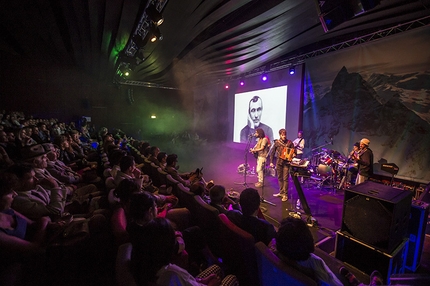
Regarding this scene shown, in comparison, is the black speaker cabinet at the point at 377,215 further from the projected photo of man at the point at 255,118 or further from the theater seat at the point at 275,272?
the projected photo of man at the point at 255,118

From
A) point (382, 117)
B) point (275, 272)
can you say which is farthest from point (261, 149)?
point (275, 272)

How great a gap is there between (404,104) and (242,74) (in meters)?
6.74

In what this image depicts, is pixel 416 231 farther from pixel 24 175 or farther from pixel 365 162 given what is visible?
pixel 24 175

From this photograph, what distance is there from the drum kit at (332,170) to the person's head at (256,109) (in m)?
3.55

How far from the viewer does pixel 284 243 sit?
131 cm

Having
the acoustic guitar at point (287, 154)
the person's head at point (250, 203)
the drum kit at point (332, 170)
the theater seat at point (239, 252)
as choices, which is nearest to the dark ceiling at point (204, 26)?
the acoustic guitar at point (287, 154)

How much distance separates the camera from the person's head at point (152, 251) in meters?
1.11

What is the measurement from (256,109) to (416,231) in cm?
748

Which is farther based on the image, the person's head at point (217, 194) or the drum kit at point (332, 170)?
the drum kit at point (332, 170)

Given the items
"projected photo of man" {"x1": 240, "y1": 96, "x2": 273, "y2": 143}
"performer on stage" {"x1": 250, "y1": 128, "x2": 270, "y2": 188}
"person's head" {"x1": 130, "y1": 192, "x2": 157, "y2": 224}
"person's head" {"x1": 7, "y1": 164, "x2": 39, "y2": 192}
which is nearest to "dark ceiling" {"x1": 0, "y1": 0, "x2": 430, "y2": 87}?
"projected photo of man" {"x1": 240, "y1": 96, "x2": 273, "y2": 143}

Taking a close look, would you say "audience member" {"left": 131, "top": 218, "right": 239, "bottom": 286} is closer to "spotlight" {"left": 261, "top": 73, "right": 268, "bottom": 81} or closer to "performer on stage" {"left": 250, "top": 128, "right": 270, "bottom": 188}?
"performer on stage" {"left": 250, "top": 128, "right": 270, "bottom": 188}

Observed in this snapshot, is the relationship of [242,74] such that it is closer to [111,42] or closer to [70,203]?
[111,42]

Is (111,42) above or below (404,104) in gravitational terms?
above

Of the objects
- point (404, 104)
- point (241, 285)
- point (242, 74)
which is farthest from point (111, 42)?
point (404, 104)
